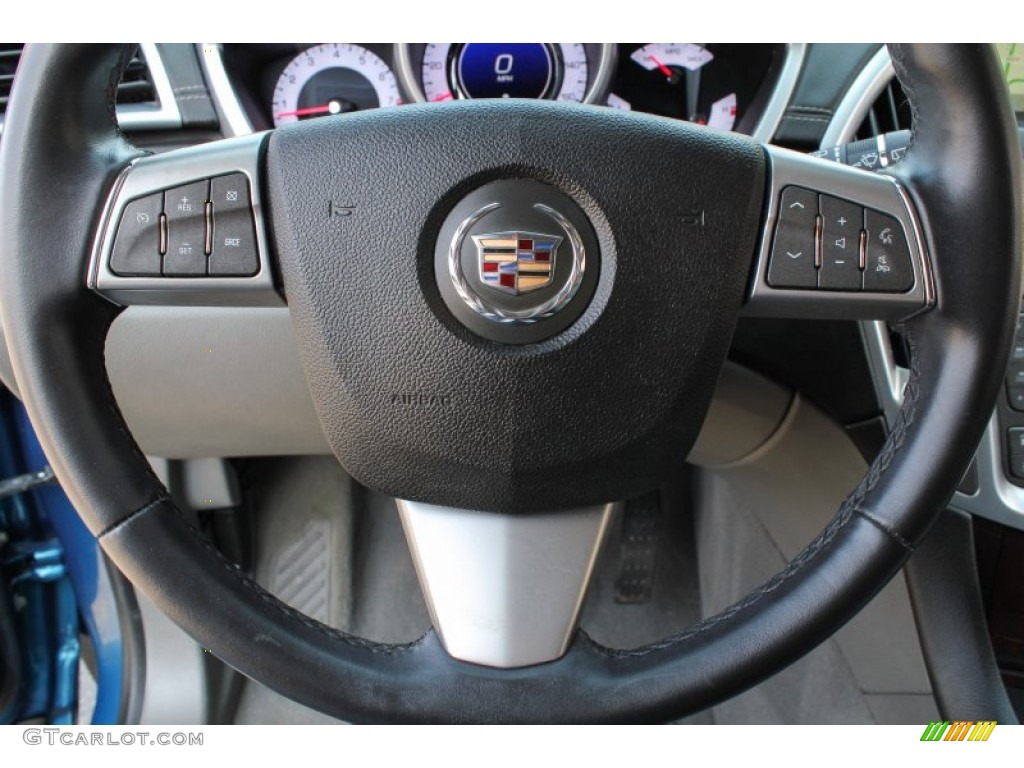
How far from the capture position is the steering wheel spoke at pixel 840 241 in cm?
65

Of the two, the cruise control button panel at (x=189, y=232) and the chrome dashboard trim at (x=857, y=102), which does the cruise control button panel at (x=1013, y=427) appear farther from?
the cruise control button panel at (x=189, y=232)

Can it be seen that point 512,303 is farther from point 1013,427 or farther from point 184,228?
point 1013,427

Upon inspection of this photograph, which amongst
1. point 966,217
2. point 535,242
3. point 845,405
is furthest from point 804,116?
point 535,242

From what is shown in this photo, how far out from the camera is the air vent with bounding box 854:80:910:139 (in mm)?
1039

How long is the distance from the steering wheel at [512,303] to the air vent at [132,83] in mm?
393

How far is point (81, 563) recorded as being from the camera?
141 cm

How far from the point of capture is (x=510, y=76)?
1111mm

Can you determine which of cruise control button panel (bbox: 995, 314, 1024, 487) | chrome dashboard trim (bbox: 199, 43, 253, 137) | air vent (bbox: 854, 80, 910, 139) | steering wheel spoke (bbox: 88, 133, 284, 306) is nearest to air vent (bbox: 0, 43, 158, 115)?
chrome dashboard trim (bbox: 199, 43, 253, 137)

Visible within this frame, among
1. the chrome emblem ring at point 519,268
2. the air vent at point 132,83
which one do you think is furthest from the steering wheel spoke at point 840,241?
the air vent at point 132,83

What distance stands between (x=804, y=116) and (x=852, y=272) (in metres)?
0.44

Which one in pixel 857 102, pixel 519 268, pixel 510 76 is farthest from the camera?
pixel 510 76

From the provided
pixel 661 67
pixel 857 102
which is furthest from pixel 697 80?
pixel 857 102

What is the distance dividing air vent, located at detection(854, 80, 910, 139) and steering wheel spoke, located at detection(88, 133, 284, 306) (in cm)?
73
